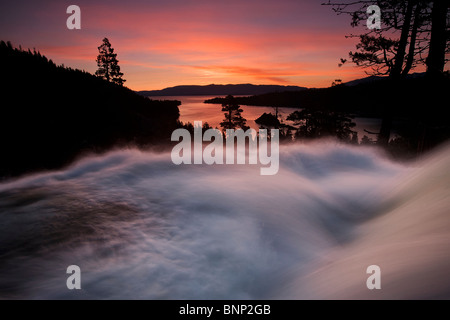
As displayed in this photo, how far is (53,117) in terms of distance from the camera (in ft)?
38.2

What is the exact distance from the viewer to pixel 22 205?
3367mm

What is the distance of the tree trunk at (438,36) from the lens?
5426 millimetres

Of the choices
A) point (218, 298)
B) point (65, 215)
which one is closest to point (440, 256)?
point (218, 298)

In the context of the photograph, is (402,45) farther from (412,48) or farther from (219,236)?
(219,236)

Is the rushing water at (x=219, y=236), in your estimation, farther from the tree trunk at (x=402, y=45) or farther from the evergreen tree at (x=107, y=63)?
the evergreen tree at (x=107, y=63)

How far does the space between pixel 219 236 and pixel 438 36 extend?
771 centimetres

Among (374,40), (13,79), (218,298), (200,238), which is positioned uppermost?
(374,40)

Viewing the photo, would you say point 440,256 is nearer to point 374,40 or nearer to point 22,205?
point 22,205

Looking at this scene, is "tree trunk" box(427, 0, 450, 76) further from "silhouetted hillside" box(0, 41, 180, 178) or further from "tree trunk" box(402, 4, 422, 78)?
"silhouetted hillside" box(0, 41, 180, 178)

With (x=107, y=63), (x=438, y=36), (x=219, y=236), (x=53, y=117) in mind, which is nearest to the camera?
(x=219, y=236)

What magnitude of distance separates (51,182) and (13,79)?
11.6 metres

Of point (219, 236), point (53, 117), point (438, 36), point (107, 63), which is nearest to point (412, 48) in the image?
point (438, 36)

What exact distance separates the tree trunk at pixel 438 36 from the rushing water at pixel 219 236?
3726mm
